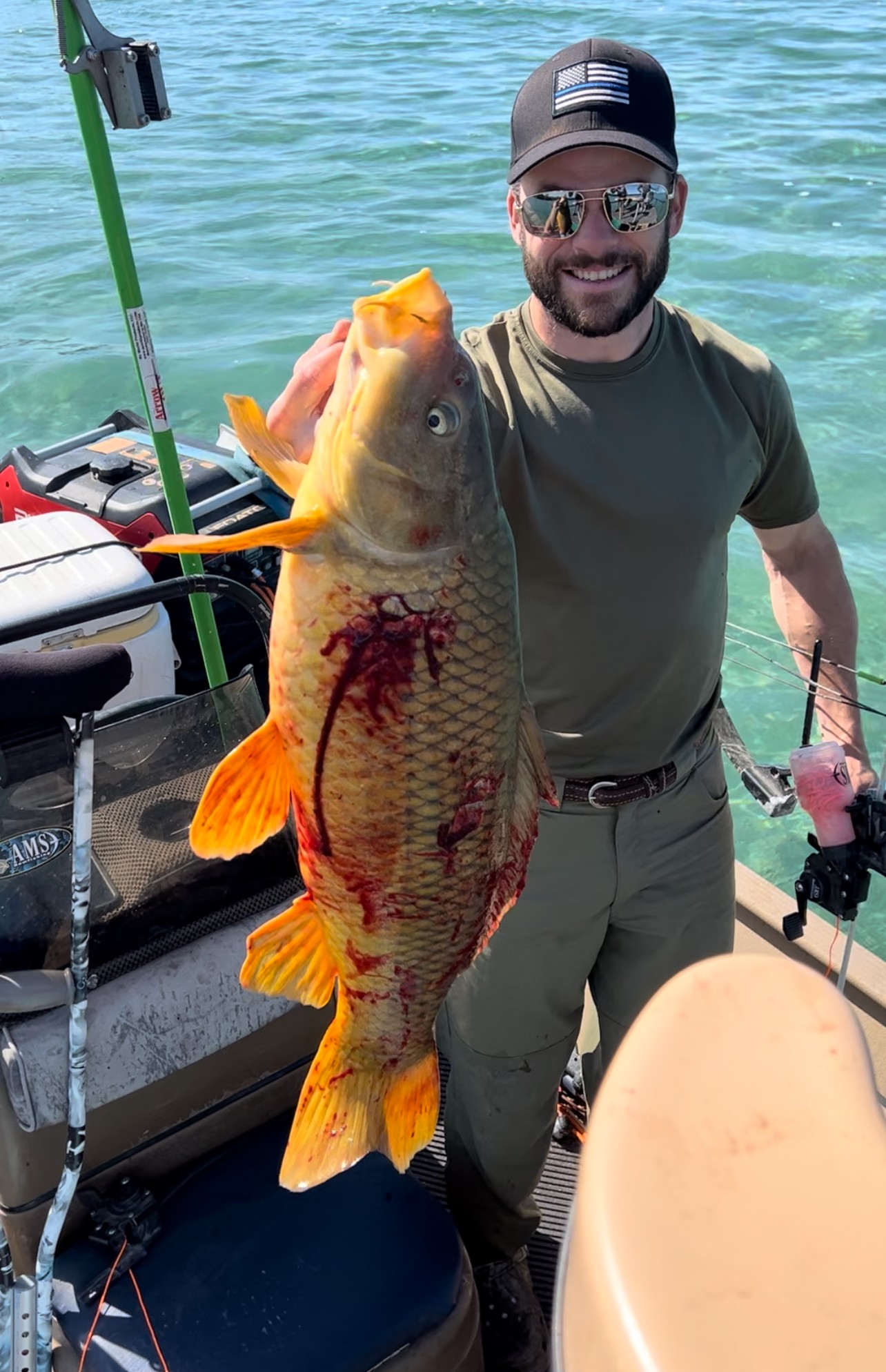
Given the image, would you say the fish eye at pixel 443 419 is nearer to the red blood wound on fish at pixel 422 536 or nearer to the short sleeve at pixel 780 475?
the red blood wound on fish at pixel 422 536

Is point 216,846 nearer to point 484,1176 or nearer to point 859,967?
point 484,1176

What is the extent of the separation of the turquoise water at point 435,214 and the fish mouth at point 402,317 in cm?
467

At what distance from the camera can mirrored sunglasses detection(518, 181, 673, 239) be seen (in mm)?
2334

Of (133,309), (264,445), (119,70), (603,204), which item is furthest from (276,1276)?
(119,70)

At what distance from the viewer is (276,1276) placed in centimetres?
229

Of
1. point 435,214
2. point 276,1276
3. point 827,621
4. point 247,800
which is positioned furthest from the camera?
point 435,214

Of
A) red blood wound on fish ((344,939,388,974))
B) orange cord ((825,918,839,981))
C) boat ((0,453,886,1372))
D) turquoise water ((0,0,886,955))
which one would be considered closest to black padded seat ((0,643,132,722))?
boat ((0,453,886,1372))

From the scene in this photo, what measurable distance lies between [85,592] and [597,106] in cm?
199

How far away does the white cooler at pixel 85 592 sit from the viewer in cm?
342

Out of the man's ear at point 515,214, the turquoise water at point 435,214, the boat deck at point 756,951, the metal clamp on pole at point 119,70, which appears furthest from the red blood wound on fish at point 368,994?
the turquoise water at point 435,214

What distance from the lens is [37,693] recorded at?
6.79 feet

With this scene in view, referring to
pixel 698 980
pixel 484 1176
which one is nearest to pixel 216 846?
pixel 698 980

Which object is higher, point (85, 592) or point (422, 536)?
point (422, 536)

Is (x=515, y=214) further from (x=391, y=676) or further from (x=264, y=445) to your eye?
(x=391, y=676)
